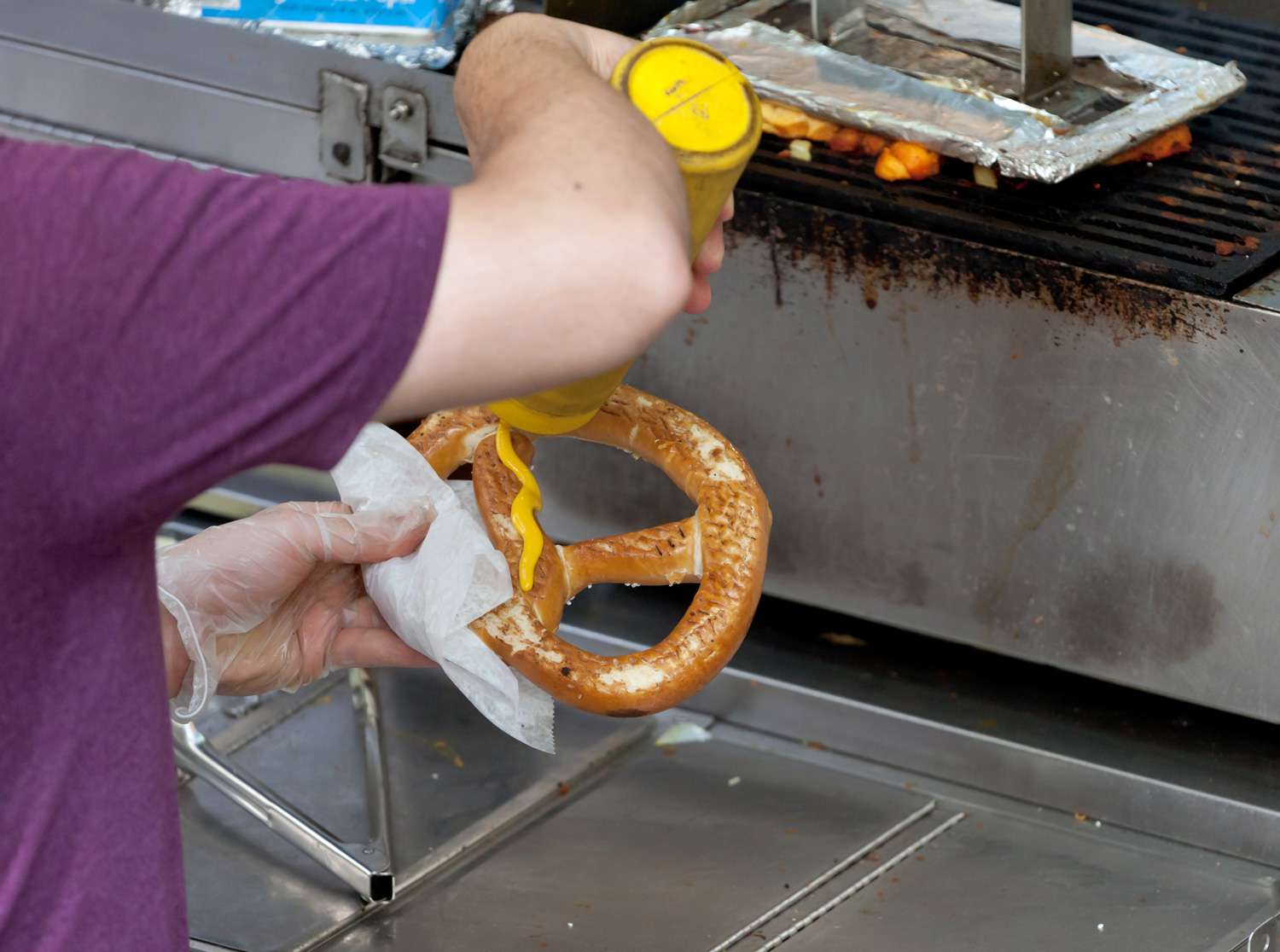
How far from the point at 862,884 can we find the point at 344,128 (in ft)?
3.26

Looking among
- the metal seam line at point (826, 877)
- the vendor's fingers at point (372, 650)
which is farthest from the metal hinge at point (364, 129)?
the metal seam line at point (826, 877)

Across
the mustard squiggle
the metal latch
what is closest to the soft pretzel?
the mustard squiggle

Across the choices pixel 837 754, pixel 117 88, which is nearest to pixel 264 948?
pixel 837 754

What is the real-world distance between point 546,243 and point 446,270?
48 millimetres

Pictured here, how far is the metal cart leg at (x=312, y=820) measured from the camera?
59.3 inches

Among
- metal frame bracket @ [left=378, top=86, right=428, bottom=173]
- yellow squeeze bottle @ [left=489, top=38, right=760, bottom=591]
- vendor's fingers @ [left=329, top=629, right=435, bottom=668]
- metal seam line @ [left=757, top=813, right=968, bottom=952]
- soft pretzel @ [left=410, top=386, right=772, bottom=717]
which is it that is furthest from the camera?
metal frame bracket @ [left=378, top=86, right=428, bottom=173]

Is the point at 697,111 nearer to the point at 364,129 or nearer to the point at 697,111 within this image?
the point at 697,111

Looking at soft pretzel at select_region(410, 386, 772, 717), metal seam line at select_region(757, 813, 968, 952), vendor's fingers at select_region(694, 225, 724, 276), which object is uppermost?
vendor's fingers at select_region(694, 225, 724, 276)

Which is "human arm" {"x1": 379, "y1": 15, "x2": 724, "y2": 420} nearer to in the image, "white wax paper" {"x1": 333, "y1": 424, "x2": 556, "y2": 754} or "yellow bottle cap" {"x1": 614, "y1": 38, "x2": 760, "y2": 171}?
"yellow bottle cap" {"x1": 614, "y1": 38, "x2": 760, "y2": 171}

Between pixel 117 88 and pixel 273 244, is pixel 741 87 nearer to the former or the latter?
pixel 273 244

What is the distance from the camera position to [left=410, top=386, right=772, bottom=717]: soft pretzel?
46.8 inches

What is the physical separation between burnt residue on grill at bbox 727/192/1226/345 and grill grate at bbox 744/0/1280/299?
0.01 metres

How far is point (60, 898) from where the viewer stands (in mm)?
790

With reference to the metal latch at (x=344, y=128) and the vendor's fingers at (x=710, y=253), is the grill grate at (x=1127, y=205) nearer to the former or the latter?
the metal latch at (x=344, y=128)
